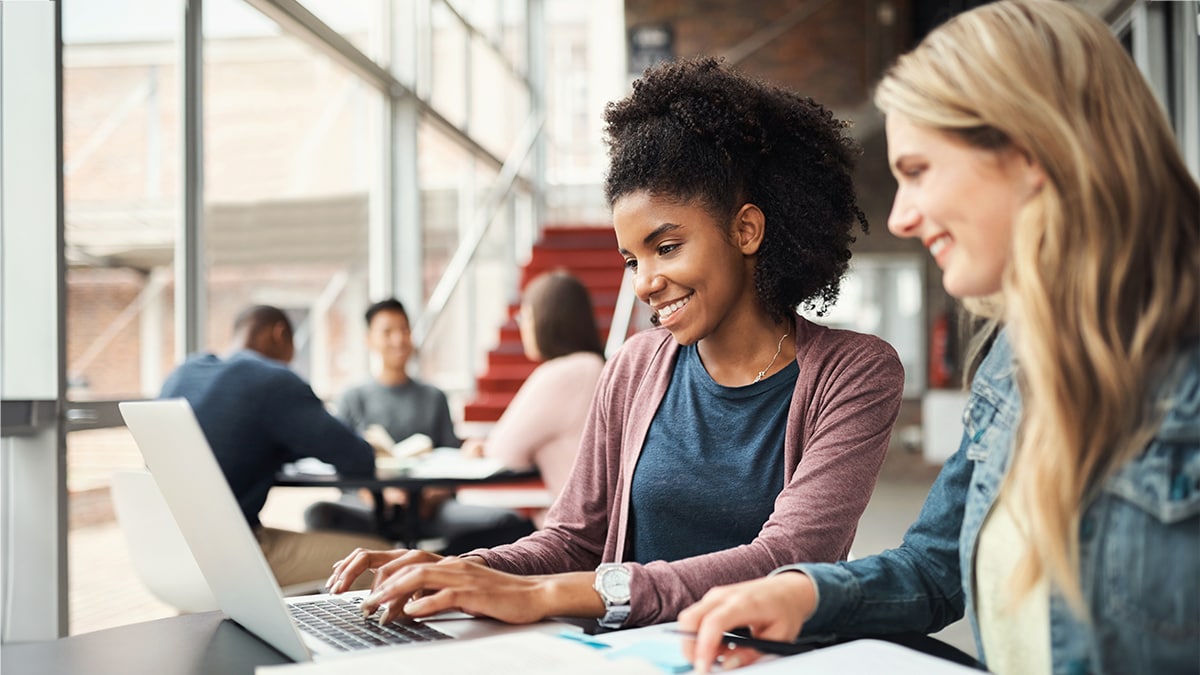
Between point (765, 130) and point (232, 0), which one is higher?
point (232, 0)

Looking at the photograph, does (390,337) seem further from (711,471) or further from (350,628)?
(350,628)

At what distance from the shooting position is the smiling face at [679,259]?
1.43m

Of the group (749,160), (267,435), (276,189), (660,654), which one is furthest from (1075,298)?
(276,189)

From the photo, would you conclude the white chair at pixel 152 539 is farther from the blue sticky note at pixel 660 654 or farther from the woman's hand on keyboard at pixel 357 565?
the blue sticky note at pixel 660 654

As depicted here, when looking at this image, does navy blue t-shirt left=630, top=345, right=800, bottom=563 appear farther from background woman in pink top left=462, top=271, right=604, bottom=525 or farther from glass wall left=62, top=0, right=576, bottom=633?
background woman in pink top left=462, top=271, right=604, bottom=525

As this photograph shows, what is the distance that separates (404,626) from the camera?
3.56 feet

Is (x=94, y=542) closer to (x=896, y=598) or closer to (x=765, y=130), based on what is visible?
(x=765, y=130)

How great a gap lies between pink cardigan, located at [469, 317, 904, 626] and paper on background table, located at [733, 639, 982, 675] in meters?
0.28

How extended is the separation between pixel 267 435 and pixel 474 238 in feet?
13.3

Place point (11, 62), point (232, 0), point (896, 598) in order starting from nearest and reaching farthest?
point (896, 598), point (11, 62), point (232, 0)

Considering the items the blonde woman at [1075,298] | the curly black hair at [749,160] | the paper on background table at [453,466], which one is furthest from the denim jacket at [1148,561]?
the paper on background table at [453,466]

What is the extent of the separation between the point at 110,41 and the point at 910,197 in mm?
3373

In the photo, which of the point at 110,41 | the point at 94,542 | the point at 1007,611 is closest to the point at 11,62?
the point at 110,41

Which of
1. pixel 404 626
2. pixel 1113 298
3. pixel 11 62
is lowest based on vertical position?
pixel 404 626
